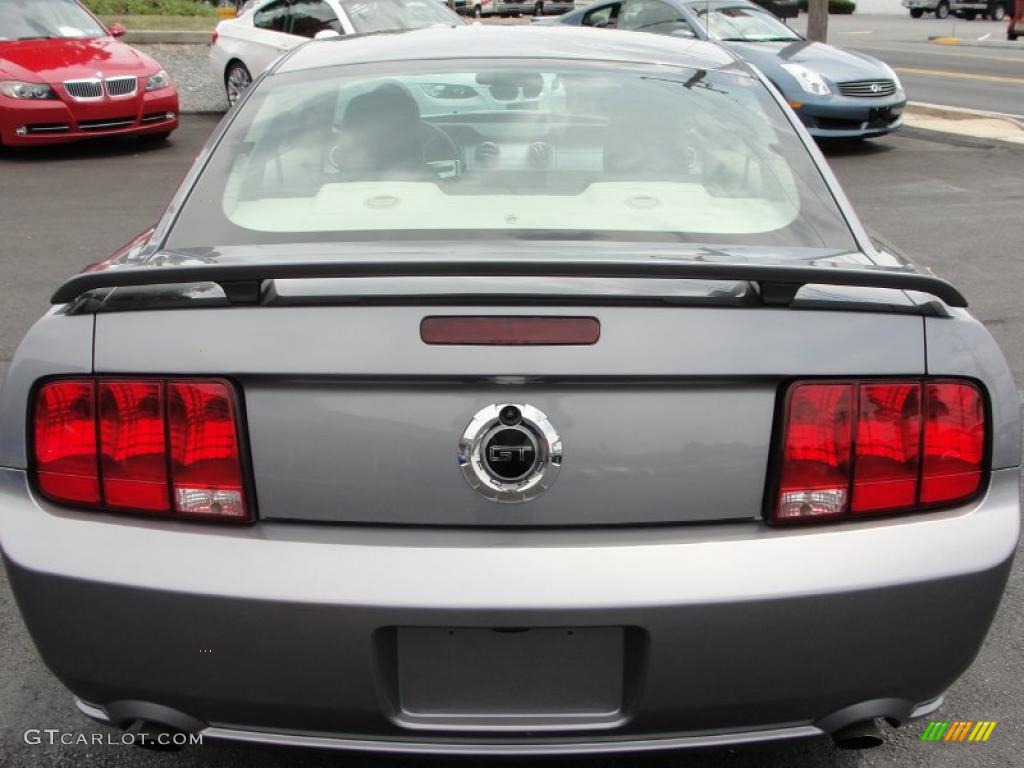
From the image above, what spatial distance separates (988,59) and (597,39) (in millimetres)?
26163

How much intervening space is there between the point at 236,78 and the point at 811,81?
6.64 metres

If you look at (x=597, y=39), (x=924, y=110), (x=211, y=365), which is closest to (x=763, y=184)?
(x=597, y=39)

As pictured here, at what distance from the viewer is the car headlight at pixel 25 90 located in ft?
36.7

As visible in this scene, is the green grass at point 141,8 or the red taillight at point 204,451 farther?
the green grass at point 141,8

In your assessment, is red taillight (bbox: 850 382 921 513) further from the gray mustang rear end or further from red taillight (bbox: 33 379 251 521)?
red taillight (bbox: 33 379 251 521)

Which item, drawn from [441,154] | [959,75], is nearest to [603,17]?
[959,75]

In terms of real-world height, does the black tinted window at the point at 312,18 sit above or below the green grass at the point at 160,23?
above

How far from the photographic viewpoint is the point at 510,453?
2066mm

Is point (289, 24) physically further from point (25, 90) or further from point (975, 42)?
point (975, 42)

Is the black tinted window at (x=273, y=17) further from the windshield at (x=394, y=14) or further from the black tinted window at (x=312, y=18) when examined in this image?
the windshield at (x=394, y=14)

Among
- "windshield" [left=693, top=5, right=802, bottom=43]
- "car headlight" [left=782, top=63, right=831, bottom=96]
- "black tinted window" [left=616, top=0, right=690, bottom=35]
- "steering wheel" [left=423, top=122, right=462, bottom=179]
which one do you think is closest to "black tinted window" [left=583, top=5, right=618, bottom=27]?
"black tinted window" [left=616, top=0, right=690, bottom=35]
